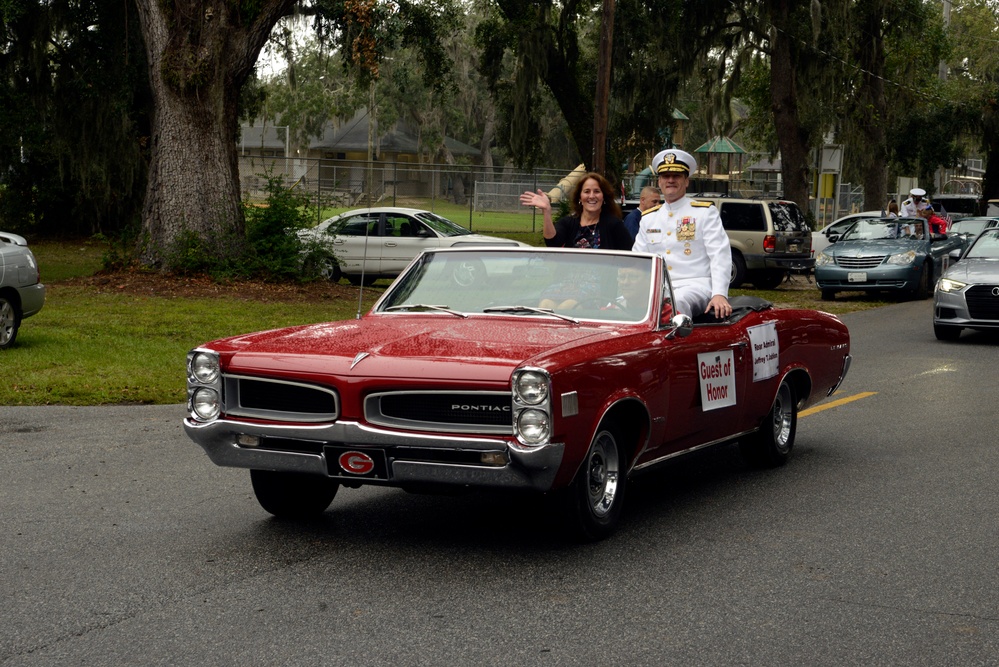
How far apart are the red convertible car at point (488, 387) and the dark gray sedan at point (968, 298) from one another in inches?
402

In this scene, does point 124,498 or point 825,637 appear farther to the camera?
point 124,498

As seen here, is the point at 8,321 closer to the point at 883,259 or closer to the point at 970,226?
the point at 883,259

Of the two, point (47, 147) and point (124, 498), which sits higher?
A: point (47, 147)

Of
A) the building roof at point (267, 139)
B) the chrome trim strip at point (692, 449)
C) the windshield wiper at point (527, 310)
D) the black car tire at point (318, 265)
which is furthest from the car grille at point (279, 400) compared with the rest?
the building roof at point (267, 139)

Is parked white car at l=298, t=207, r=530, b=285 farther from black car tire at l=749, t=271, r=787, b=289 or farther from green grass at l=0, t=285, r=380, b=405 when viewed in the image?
black car tire at l=749, t=271, r=787, b=289

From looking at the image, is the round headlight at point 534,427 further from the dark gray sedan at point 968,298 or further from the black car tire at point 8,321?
the dark gray sedan at point 968,298

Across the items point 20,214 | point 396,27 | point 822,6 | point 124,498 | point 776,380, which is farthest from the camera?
point 20,214

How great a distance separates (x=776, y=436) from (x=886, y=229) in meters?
18.7

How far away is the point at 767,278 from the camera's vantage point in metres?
28.3

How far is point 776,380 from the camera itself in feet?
27.8

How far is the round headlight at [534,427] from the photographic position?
5.75m

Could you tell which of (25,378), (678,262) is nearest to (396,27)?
(25,378)

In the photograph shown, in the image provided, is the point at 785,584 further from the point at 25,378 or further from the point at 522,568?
the point at 25,378

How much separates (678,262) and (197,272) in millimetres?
14095
